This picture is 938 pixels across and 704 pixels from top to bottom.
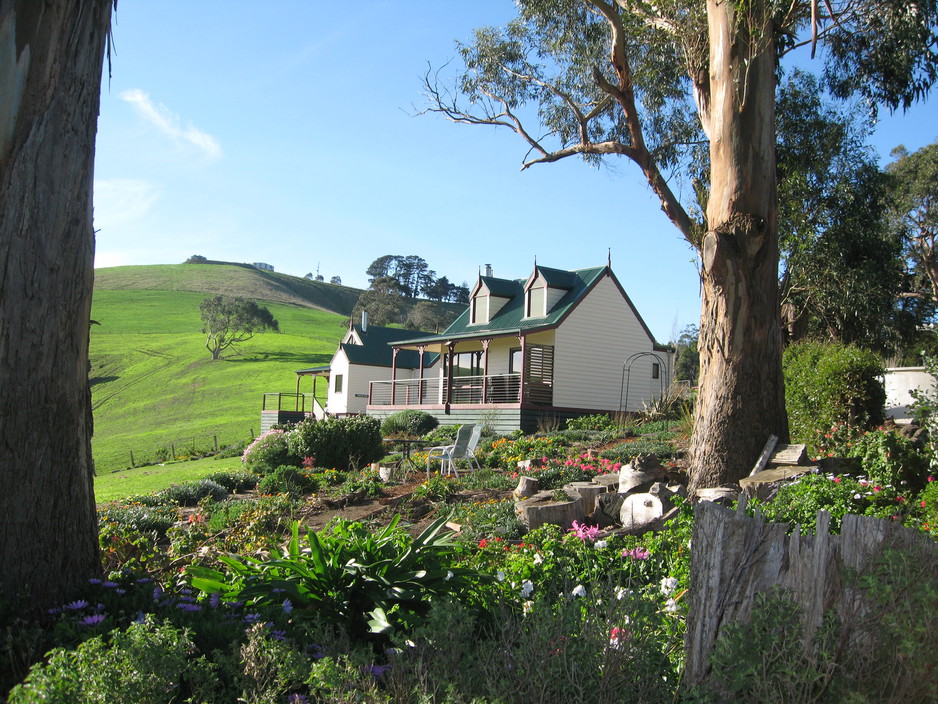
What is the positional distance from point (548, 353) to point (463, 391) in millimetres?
3970

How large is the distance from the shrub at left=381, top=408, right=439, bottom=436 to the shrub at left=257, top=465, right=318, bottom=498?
12.4 metres

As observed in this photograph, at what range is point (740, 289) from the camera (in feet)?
29.6

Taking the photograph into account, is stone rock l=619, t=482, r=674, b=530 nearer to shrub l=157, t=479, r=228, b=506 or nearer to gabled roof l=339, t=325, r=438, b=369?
shrub l=157, t=479, r=228, b=506

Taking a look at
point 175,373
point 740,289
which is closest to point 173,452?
point 740,289

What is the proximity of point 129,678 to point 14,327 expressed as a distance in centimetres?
211

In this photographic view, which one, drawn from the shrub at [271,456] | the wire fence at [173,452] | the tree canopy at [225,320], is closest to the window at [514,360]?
the wire fence at [173,452]

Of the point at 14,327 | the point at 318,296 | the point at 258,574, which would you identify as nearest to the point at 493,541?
the point at 258,574

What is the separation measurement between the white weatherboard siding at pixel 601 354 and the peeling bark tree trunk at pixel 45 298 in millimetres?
22542

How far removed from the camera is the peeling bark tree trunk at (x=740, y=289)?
8.80 m

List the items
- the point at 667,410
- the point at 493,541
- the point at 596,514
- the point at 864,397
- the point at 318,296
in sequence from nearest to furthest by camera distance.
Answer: the point at 493,541 < the point at 596,514 < the point at 864,397 < the point at 667,410 < the point at 318,296

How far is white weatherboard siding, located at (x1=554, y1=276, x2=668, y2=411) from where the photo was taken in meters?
26.7

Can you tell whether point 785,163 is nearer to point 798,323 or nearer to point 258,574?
point 798,323

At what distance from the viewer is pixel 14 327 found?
12.4 ft

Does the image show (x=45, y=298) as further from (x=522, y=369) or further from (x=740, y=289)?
(x=522, y=369)
